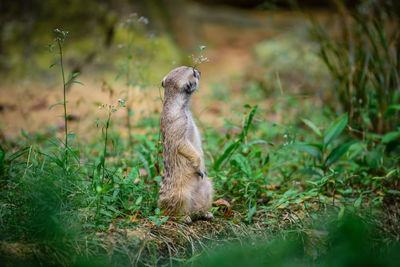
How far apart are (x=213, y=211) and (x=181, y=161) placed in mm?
512

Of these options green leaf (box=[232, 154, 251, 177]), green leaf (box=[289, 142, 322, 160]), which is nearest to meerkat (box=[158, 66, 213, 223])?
green leaf (box=[232, 154, 251, 177])

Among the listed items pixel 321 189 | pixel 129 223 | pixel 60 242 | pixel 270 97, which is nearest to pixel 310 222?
pixel 321 189

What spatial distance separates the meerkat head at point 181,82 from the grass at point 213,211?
552 mm

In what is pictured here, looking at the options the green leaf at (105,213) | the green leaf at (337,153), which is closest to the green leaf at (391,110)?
the green leaf at (337,153)

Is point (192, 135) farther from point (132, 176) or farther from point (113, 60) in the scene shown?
point (113, 60)

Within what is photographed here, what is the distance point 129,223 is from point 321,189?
182 centimetres

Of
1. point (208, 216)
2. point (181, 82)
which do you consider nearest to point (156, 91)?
point (181, 82)

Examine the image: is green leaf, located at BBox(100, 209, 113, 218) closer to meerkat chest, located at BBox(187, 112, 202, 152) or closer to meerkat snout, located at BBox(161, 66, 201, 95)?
meerkat chest, located at BBox(187, 112, 202, 152)

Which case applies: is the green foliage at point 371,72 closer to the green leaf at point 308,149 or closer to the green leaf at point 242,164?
the green leaf at point 308,149

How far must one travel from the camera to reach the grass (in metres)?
2.24

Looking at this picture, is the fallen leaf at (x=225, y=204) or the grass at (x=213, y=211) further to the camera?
the fallen leaf at (x=225, y=204)

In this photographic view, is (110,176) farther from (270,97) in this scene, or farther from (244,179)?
(270,97)

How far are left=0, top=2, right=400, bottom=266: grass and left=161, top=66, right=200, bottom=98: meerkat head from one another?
552mm

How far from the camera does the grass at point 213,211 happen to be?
7.36 feet
